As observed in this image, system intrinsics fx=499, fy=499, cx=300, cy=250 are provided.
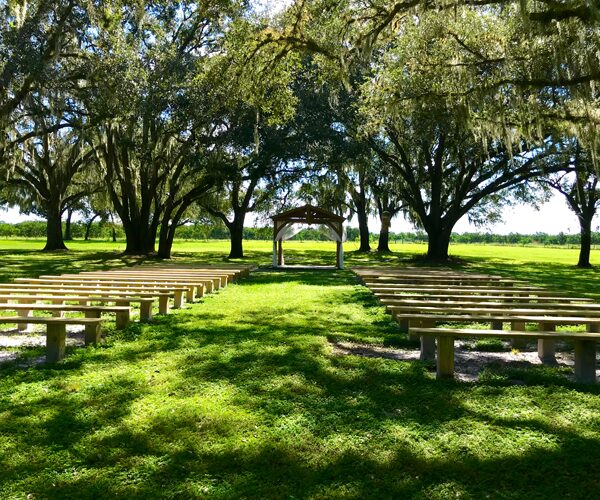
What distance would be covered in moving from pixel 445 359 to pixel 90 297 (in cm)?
453

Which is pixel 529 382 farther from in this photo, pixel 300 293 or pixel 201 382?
→ pixel 300 293

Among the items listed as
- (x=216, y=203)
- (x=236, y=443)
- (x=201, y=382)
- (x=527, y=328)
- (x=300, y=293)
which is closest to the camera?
(x=236, y=443)

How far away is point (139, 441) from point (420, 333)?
274 cm

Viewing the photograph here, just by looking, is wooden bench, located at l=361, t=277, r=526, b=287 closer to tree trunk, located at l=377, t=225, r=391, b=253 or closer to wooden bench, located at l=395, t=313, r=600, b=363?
wooden bench, located at l=395, t=313, r=600, b=363

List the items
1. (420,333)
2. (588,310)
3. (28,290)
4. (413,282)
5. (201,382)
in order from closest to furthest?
1. (201,382)
2. (420,333)
3. (588,310)
4. (28,290)
5. (413,282)

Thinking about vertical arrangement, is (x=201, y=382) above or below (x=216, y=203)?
below

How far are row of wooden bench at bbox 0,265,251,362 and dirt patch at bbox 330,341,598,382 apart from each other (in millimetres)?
2724

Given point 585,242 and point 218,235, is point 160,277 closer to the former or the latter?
point 585,242

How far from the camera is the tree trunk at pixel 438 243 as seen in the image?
23.0 metres

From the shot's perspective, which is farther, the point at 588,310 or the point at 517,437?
the point at 588,310

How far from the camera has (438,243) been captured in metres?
23.1

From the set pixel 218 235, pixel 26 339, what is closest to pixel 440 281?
pixel 26 339

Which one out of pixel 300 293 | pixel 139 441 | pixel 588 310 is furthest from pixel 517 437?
pixel 300 293

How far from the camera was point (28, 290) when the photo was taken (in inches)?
279
